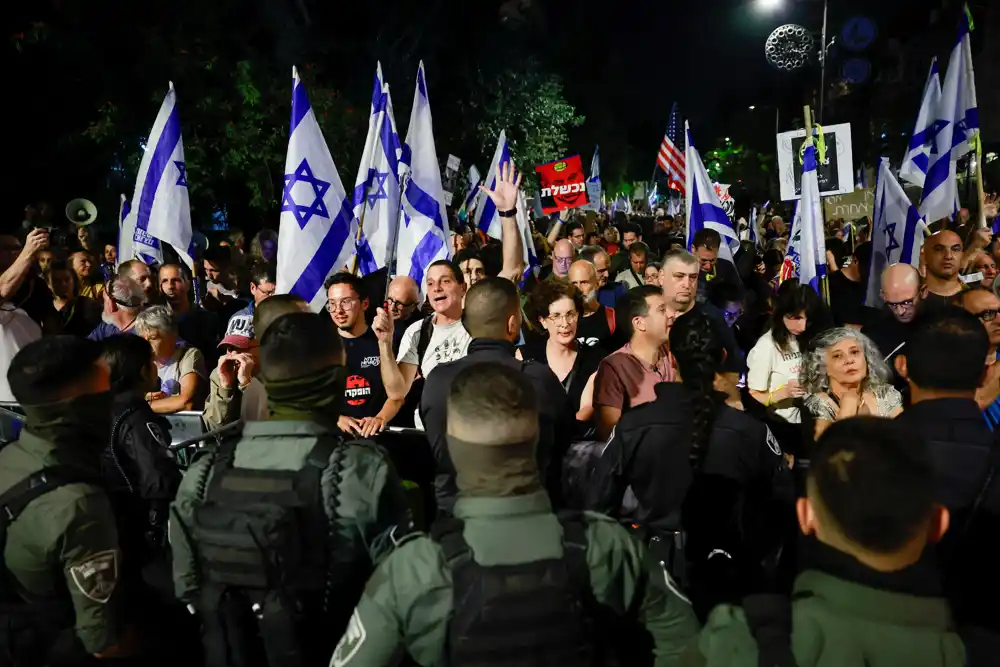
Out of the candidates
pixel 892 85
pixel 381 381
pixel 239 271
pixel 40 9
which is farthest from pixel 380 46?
pixel 892 85

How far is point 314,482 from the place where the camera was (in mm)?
2734

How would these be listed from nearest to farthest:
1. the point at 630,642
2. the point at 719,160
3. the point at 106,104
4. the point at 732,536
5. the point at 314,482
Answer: the point at 630,642 → the point at 314,482 → the point at 732,536 → the point at 106,104 → the point at 719,160

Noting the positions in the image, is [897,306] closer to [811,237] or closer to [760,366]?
[811,237]

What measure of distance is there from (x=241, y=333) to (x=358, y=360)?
0.84 meters

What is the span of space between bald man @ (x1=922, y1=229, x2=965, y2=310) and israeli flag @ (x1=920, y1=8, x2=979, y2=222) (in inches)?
59.2

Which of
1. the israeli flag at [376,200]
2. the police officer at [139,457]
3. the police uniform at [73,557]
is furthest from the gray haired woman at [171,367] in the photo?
the police uniform at [73,557]

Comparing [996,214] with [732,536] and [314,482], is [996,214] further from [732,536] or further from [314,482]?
[314,482]

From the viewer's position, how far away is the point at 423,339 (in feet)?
18.6

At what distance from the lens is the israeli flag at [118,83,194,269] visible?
7.55 metres

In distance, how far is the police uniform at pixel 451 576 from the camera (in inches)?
87.8

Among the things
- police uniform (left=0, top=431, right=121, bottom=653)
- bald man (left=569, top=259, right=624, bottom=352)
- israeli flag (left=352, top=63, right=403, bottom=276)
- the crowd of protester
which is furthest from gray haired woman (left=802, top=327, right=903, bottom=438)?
israeli flag (left=352, top=63, right=403, bottom=276)

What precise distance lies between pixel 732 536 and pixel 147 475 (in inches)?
106

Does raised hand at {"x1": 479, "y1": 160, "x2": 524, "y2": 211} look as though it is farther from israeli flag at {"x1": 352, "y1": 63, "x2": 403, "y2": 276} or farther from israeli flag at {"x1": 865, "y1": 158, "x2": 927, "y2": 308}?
israeli flag at {"x1": 865, "y1": 158, "x2": 927, "y2": 308}

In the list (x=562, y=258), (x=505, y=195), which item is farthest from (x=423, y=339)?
(x=562, y=258)
